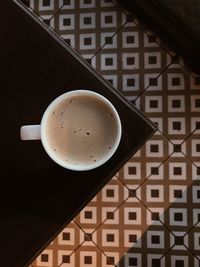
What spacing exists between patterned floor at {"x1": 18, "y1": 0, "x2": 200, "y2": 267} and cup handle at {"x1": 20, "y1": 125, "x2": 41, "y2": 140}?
2.19 feet

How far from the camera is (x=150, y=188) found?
5.14ft

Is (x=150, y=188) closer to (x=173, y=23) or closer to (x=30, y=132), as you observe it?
(x=173, y=23)

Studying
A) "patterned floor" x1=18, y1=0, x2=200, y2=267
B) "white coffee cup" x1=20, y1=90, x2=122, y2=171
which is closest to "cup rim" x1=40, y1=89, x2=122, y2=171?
"white coffee cup" x1=20, y1=90, x2=122, y2=171

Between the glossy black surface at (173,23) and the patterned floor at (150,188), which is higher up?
the glossy black surface at (173,23)

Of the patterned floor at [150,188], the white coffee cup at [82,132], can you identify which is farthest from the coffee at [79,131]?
the patterned floor at [150,188]

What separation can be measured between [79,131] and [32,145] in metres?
0.11

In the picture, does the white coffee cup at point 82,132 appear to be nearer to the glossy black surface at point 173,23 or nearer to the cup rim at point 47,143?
the cup rim at point 47,143

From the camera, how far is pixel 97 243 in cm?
157

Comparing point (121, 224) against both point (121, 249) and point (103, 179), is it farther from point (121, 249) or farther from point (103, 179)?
point (103, 179)

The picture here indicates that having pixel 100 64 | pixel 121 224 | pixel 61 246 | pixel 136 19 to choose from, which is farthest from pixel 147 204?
pixel 136 19

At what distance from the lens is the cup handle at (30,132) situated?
0.93 metres

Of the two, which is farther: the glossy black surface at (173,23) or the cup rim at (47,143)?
the glossy black surface at (173,23)

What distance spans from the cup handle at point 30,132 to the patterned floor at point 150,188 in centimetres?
67

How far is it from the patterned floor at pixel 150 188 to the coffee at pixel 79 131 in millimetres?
619
